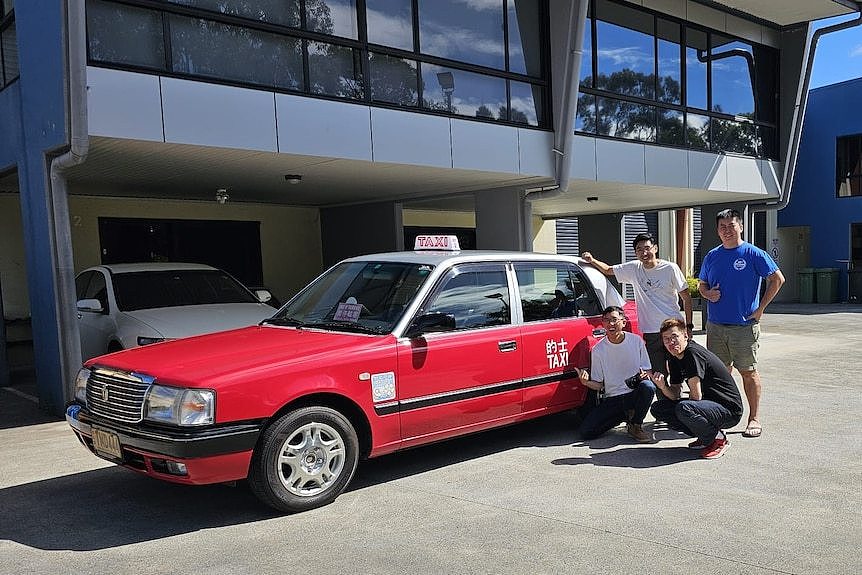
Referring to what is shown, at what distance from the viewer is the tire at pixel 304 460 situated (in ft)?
14.1

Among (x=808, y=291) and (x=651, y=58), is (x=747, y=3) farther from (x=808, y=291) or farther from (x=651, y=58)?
(x=808, y=291)

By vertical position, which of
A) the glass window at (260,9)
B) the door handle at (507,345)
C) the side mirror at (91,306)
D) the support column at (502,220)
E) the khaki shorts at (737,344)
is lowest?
the khaki shorts at (737,344)

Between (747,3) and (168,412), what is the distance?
43.1 feet

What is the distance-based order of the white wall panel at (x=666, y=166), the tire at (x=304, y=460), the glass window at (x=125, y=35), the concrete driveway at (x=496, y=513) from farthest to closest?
the white wall panel at (x=666, y=166)
the glass window at (x=125, y=35)
the tire at (x=304, y=460)
the concrete driveway at (x=496, y=513)

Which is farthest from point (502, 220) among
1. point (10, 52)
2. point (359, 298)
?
point (10, 52)

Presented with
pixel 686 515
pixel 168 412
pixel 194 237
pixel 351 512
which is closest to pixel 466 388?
pixel 351 512

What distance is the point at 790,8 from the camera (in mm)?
13297

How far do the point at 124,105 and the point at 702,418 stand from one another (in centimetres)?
586

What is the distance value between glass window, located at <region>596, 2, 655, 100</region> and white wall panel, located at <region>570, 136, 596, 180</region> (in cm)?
123

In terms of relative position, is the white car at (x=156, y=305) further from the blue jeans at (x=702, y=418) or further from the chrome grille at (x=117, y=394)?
the blue jeans at (x=702, y=418)

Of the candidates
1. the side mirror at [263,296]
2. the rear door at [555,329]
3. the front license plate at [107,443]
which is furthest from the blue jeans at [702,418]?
the side mirror at [263,296]

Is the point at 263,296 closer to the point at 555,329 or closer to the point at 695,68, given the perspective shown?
the point at 555,329

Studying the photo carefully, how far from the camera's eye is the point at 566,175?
1033 cm

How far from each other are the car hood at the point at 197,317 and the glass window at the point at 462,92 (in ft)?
11.7
